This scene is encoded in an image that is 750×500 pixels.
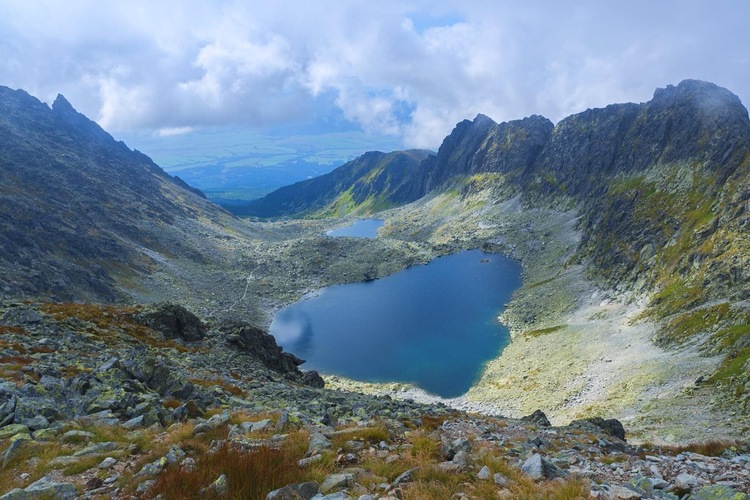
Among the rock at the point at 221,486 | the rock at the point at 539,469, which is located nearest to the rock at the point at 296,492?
the rock at the point at 221,486

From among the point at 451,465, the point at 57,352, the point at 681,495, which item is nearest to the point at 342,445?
the point at 451,465

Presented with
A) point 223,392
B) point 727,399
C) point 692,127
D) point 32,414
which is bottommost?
point 727,399

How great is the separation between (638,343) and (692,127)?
90.1 metres

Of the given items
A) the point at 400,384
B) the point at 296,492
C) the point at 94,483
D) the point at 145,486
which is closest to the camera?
the point at 296,492

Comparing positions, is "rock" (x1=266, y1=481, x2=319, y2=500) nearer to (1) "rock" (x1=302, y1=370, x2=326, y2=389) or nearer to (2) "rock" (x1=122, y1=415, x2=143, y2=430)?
(2) "rock" (x1=122, y1=415, x2=143, y2=430)

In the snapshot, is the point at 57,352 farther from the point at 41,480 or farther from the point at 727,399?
the point at 727,399

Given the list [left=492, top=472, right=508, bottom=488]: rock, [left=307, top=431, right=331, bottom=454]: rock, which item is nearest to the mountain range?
[left=492, top=472, right=508, bottom=488]: rock

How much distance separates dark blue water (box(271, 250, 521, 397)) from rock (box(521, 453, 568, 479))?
55156 mm

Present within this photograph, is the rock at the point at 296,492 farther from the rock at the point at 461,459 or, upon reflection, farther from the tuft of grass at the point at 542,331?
the tuft of grass at the point at 542,331

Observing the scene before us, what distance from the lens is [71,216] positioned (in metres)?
108

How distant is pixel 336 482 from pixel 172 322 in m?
38.5

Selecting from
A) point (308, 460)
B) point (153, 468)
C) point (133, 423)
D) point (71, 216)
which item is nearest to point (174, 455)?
point (153, 468)

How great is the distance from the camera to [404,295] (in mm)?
119562

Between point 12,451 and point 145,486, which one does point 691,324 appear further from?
point 12,451
